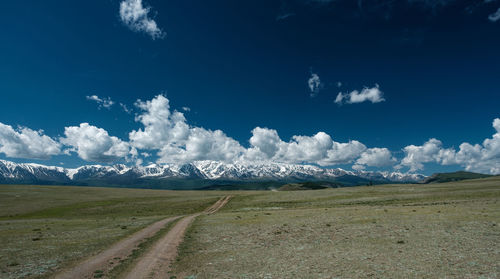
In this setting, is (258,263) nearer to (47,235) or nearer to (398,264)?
(398,264)

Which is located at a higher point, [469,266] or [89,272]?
[469,266]

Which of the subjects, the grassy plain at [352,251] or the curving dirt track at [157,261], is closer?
the grassy plain at [352,251]

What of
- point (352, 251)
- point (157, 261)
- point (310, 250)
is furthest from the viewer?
point (310, 250)

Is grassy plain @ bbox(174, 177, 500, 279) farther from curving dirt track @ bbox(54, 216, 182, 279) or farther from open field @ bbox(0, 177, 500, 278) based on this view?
curving dirt track @ bbox(54, 216, 182, 279)

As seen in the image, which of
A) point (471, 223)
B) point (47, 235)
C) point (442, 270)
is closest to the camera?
point (442, 270)

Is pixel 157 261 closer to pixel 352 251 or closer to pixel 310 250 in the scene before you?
pixel 310 250

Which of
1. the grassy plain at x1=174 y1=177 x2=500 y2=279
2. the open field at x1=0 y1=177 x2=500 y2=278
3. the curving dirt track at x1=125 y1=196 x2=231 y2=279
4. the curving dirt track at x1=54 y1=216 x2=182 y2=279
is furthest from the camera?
the curving dirt track at x1=54 y1=216 x2=182 y2=279

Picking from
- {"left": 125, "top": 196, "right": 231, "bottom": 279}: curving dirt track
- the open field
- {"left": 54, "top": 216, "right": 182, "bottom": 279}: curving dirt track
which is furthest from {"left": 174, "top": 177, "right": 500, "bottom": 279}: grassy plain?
{"left": 54, "top": 216, "right": 182, "bottom": 279}: curving dirt track

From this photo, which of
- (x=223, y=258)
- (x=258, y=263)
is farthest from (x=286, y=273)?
(x=223, y=258)

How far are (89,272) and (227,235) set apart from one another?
54.8 ft

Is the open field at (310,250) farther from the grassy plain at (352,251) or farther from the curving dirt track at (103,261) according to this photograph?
the curving dirt track at (103,261)

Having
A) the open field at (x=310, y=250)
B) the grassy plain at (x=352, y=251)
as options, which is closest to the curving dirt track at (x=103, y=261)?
the open field at (x=310, y=250)

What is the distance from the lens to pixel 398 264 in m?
18.1

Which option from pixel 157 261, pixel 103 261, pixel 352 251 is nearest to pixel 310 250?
pixel 352 251
